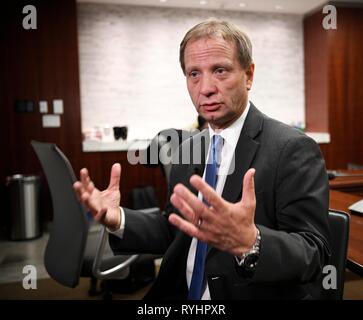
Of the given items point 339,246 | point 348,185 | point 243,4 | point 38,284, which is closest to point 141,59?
point 243,4

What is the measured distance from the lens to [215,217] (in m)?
0.66

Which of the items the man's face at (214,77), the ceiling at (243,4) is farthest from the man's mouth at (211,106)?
the ceiling at (243,4)

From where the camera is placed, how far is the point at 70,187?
1.59 m

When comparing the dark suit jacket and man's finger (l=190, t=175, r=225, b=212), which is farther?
the dark suit jacket

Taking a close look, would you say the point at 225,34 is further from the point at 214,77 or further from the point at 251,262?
→ the point at 251,262

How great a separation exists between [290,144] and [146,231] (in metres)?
0.55

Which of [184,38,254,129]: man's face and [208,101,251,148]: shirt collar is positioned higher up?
[184,38,254,129]: man's face

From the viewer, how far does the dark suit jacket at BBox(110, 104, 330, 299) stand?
80 centimetres

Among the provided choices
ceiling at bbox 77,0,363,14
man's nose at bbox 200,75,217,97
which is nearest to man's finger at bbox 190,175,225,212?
man's nose at bbox 200,75,217,97

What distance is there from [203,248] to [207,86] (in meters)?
0.47

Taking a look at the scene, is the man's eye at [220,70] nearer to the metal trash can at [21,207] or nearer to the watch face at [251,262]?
the watch face at [251,262]

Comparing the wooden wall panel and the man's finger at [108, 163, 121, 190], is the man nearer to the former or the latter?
the man's finger at [108, 163, 121, 190]

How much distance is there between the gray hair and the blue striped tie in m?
0.26

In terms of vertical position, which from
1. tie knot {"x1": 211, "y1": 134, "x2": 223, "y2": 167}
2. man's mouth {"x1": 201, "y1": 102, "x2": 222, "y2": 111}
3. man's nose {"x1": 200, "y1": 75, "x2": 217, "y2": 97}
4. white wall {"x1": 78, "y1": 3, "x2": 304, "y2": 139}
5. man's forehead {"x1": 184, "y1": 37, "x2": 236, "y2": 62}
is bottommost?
tie knot {"x1": 211, "y1": 134, "x2": 223, "y2": 167}
